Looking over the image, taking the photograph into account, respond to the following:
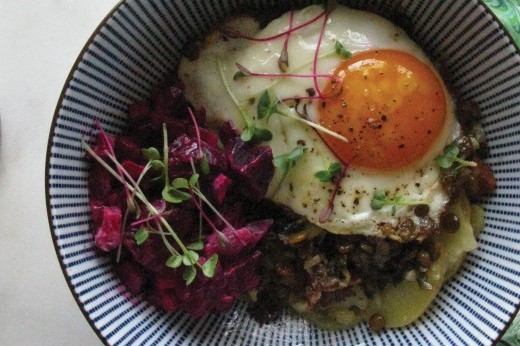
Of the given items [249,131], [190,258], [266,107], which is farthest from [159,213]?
[266,107]

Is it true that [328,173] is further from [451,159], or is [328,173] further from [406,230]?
[451,159]

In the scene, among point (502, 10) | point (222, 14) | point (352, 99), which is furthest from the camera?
point (502, 10)

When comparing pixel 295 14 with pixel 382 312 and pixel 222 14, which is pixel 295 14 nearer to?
pixel 222 14

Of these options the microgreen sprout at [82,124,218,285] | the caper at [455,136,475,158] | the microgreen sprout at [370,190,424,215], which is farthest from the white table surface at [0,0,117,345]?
the caper at [455,136,475,158]

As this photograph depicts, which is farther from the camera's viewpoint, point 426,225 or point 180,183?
point 426,225

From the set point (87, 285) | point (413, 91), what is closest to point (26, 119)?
point (87, 285)

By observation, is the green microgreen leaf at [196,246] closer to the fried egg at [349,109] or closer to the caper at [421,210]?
the fried egg at [349,109]
